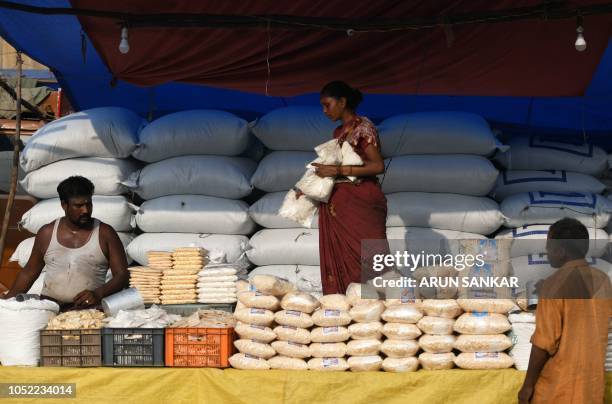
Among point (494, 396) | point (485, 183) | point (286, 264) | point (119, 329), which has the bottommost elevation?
point (494, 396)

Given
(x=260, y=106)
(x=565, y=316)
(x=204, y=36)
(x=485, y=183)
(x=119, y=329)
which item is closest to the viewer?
(x=565, y=316)

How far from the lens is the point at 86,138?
5906 millimetres

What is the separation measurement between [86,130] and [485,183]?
2532 mm

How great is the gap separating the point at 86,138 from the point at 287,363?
9.20ft

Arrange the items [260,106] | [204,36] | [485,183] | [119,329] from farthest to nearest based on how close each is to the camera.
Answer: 1. [260,106]
2. [485,183]
3. [204,36]
4. [119,329]

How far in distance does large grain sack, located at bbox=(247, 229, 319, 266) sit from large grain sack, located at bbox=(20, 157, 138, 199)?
1019mm

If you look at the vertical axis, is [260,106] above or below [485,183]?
above

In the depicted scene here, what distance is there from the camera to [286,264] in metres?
5.63

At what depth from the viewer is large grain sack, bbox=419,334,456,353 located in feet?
11.7

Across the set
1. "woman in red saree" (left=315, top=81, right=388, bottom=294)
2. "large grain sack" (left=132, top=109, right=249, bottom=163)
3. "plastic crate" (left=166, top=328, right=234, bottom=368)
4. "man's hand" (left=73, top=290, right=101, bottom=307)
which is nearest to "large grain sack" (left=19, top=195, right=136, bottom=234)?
"large grain sack" (left=132, top=109, right=249, bottom=163)

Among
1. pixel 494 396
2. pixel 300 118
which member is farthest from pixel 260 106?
pixel 494 396

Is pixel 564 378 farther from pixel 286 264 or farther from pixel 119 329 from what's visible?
pixel 286 264

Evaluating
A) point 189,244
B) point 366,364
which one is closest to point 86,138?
point 189,244

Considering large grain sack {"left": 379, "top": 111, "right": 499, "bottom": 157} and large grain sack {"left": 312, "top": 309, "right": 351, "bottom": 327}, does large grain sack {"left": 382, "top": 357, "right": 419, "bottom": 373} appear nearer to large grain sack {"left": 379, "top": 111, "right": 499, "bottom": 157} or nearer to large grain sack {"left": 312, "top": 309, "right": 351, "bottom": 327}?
large grain sack {"left": 312, "top": 309, "right": 351, "bottom": 327}
